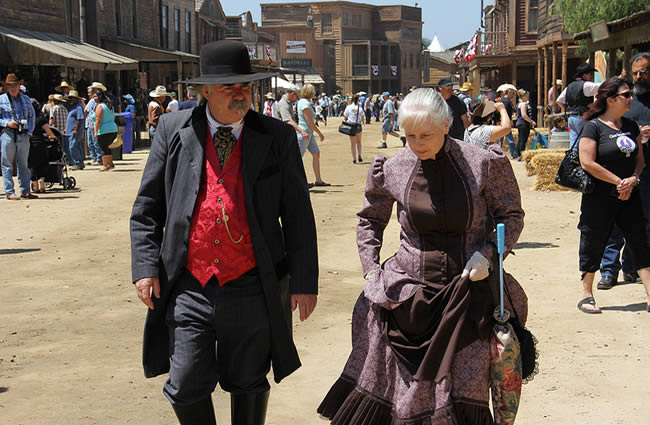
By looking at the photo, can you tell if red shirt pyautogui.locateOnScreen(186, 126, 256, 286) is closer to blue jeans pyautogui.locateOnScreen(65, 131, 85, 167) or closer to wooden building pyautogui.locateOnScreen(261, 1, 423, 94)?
blue jeans pyautogui.locateOnScreen(65, 131, 85, 167)

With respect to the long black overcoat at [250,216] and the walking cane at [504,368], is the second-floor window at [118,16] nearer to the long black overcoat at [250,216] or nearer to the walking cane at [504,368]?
the long black overcoat at [250,216]

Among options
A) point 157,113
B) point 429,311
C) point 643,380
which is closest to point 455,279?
point 429,311

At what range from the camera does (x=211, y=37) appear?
53125 millimetres

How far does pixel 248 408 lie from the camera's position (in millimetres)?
3619

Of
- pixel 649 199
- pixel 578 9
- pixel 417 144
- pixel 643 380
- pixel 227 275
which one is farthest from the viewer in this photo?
pixel 578 9

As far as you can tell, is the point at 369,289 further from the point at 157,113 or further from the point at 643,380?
the point at 157,113

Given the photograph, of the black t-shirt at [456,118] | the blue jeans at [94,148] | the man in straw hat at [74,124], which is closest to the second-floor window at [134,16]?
the blue jeans at [94,148]

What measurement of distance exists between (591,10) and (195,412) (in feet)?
79.2

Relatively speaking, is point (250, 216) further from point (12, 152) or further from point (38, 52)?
point (38, 52)

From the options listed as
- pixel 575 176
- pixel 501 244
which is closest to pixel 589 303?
pixel 575 176

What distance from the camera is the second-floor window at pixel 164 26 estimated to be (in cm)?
4116

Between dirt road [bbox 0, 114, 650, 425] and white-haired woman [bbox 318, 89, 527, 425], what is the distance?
107cm

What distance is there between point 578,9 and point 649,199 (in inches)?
797

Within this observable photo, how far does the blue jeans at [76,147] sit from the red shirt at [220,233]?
50.0 feet
